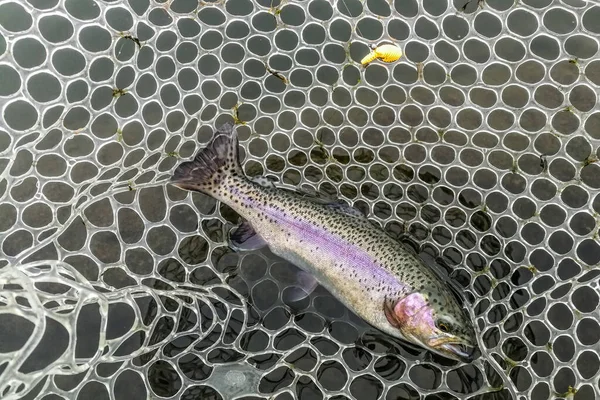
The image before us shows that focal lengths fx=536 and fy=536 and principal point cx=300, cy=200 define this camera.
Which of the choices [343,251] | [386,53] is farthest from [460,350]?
[386,53]

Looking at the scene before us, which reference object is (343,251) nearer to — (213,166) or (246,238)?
(246,238)

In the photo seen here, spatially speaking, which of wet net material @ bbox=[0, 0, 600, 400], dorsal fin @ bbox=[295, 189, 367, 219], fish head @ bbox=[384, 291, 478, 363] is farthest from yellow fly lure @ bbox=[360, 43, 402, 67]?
fish head @ bbox=[384, 291, 478, 363]

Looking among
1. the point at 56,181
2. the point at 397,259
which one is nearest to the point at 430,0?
the point at 397,259

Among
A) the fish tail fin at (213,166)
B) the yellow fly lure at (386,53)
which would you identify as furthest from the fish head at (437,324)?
the yellow fly lure at (386,53)

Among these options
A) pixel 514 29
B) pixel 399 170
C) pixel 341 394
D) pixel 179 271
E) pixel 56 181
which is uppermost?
pixel 514 29

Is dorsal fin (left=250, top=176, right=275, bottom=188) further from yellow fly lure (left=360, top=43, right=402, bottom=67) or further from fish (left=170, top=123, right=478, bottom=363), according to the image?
yellow fly lure (left=360, top=43, right=402, bottom=67)

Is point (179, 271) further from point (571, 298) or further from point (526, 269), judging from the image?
point (571, 298)
